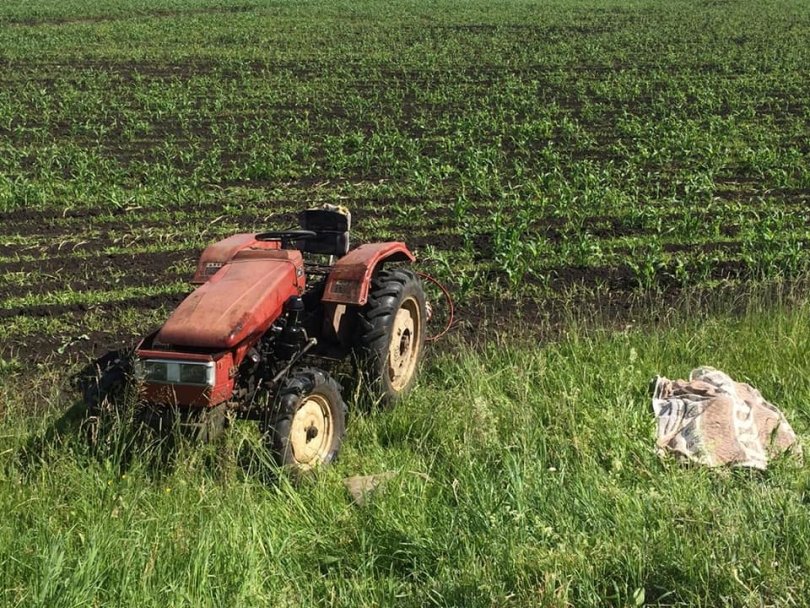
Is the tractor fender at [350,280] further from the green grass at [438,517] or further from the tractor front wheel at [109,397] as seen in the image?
the tractor front wheel at [109,397]

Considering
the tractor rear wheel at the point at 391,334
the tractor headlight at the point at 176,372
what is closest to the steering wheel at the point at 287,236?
the tractor rear wheel at the point at 391,334

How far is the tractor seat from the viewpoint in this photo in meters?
5.21

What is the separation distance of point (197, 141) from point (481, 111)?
16.4ft

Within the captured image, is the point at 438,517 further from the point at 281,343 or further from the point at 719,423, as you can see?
the point at 719,423

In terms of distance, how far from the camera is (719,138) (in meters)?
12.5

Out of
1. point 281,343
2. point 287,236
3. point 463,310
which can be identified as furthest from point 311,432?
point 463,310

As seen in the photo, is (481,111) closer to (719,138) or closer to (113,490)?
(719,138)

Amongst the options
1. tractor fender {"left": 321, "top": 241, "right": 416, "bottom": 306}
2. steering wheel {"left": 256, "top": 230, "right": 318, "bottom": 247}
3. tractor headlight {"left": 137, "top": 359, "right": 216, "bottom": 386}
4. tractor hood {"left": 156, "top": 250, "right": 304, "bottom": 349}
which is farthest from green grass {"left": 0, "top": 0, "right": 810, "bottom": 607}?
steering wheel {"left": 256, "top": 230, "right": 318, "bottom": 247}

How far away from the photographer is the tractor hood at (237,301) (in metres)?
3.99

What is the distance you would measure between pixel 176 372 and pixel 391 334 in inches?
58.2

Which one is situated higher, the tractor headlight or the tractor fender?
the tractor fender

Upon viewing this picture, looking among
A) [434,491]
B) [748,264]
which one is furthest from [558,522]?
[748,264]

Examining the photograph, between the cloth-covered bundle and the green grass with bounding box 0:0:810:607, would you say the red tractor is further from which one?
the cloth-covered bundle

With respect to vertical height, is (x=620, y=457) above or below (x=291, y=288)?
below
